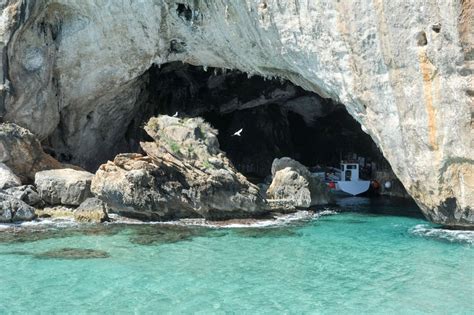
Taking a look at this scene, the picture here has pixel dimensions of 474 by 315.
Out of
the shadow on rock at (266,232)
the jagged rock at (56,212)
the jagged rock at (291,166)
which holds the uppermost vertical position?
the jagged rock at (291,166)

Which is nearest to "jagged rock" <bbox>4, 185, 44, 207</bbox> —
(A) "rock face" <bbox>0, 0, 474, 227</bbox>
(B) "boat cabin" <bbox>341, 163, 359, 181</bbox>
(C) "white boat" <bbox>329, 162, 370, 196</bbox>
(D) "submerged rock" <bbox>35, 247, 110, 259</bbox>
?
(A) "rock face" <bbox>0, 0, 474, 227</bbox>

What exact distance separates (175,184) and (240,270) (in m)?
6.19

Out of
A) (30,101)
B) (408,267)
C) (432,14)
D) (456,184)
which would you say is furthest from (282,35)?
(30,101)

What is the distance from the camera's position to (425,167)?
14000 millimetres

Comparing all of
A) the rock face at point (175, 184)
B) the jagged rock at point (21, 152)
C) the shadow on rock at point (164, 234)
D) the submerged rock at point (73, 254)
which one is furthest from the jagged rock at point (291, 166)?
the submerged rock at point (73, 254)

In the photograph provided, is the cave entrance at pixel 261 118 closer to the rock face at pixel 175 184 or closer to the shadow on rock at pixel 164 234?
the rock face at pixel 175 184

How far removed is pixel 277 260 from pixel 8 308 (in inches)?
221

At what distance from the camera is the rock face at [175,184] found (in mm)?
16469

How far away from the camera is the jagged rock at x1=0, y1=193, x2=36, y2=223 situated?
15906mm

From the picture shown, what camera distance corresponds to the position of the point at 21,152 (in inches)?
725

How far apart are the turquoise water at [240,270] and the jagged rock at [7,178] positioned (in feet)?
8.52

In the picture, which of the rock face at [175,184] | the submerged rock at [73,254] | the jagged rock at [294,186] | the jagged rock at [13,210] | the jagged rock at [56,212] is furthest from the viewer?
the jagged rock at [294,186]

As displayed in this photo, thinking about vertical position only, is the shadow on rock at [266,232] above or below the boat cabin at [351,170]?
below

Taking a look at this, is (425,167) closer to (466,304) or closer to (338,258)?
(338,258)
